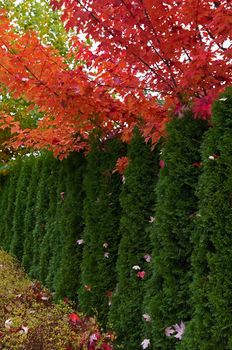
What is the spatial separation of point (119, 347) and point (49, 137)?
256cm

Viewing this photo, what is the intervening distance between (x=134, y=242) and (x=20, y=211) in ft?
15.1

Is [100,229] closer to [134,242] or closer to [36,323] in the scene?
[134,242]

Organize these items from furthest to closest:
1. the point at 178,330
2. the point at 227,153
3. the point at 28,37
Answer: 1. the point at 28,37
2. the point at 178,330
3. the point at 227,153

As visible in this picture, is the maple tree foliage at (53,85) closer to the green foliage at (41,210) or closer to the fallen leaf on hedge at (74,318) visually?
the fallen leaf on hedge at (74,318)

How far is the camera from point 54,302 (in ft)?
19.2

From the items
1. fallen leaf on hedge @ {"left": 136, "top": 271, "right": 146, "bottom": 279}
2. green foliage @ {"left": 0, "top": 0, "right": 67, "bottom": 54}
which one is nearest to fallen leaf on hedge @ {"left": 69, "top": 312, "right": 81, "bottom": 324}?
fallen leaf on hedge @ {"left": 136, "top": 271, "right": 146, "bottom": 279}

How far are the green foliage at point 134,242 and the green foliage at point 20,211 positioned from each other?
166 inches

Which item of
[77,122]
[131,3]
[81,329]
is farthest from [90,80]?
[81,329]

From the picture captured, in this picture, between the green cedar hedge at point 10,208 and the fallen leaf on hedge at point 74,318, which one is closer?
the fallen leaf on hedge at point 74,318

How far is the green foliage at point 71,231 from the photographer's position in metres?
5.70

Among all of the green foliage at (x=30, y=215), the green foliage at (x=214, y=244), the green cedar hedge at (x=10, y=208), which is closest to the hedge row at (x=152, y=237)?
the green foliage at (x=214, y=244)

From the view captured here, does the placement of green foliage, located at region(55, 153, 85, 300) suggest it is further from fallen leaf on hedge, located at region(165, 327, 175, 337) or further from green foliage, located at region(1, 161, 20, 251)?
green foliage, located at region(1, 161, 20, 251)

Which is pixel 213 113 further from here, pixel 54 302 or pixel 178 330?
pixel 54 302

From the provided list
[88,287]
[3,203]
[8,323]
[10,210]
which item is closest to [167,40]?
[88,287]
